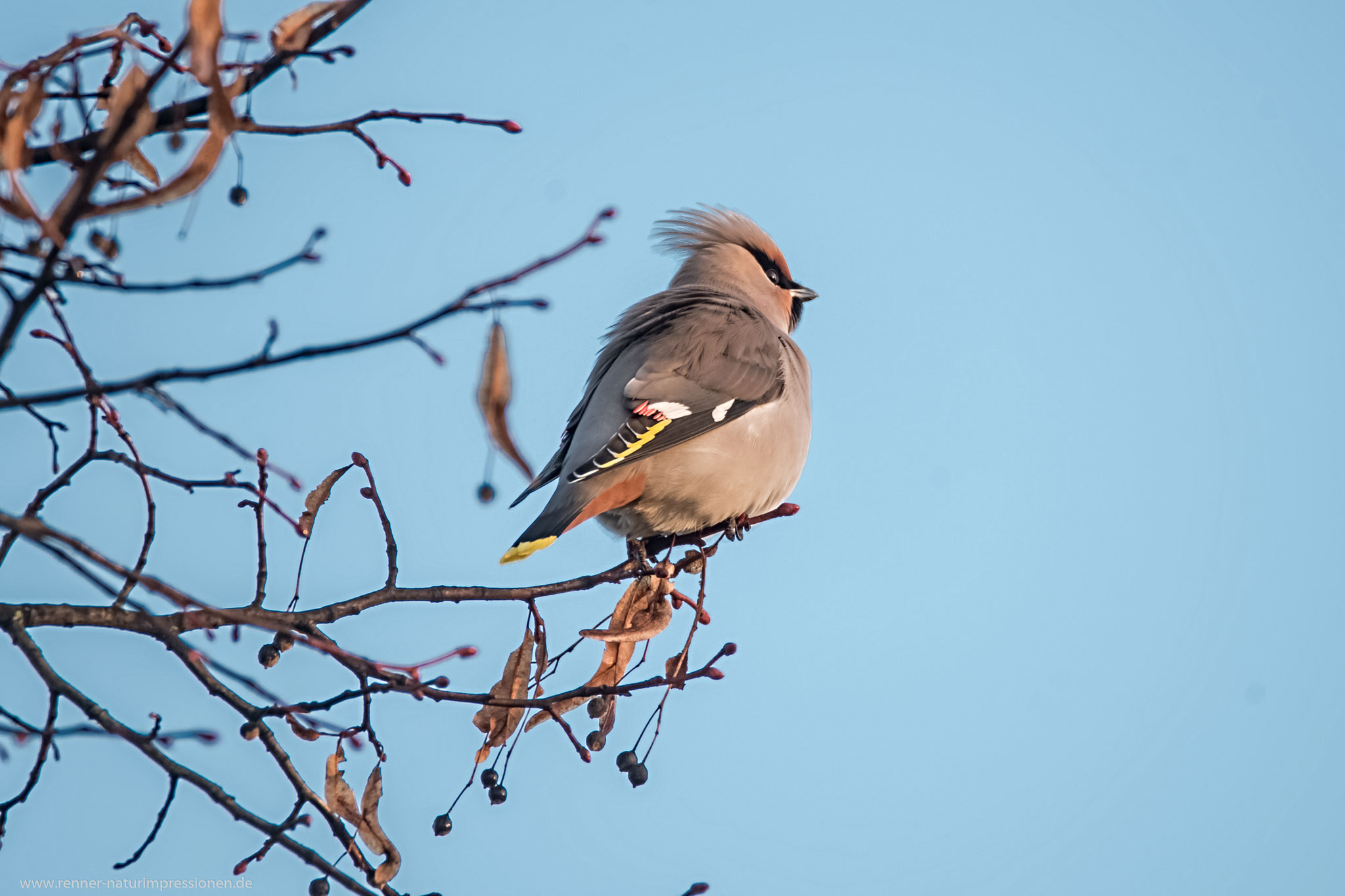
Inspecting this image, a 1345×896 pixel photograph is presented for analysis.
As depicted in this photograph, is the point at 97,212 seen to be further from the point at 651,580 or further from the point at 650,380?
the point at 650,380

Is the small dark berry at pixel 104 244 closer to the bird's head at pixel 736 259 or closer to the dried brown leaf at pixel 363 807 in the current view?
the dried brown leaf at pixel 363 807

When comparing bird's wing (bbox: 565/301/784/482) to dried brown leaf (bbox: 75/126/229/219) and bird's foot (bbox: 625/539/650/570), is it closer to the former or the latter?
bird's foot (bbox: 625/539/650/570)

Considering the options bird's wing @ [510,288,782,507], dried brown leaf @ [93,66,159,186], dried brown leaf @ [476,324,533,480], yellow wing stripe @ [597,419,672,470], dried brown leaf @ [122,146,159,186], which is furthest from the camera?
bird's wing @ [510,288,782,507]

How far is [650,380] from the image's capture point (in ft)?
13.5

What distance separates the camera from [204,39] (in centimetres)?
152

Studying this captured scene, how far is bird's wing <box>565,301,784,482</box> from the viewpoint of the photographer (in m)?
3.87

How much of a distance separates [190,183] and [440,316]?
1.07 ft

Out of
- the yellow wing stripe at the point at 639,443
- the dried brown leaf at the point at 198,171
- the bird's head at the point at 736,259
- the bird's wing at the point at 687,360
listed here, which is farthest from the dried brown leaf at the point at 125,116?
the bird's head at the point at 736,259

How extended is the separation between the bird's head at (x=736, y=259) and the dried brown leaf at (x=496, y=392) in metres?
3.78

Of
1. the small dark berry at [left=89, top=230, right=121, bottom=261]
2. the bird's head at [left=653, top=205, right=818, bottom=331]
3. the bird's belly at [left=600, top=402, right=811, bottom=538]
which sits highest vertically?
the bird's head at [left=653, top=205, right=818, bottom=331]

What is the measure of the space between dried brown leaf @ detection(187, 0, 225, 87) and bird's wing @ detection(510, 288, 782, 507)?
2.37 metres

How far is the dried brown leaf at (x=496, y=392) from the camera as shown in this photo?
172 centimetres

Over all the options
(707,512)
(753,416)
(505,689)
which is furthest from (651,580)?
(753,416)

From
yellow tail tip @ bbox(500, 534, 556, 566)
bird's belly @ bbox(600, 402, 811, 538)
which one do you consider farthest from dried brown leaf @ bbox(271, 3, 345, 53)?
bird's belly @ bbox(600, 402, 811, 538)
